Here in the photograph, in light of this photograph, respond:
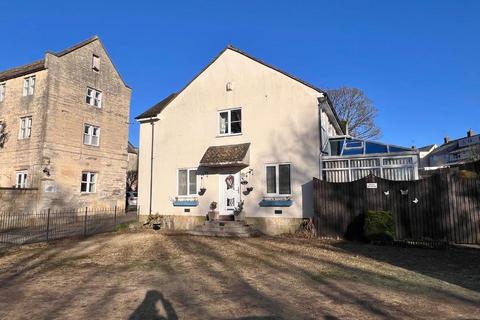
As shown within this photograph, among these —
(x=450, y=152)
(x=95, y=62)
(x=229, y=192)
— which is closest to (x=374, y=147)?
(x=229, y=192)

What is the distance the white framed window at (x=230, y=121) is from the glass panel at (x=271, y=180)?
8.33ft

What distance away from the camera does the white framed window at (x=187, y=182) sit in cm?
1900

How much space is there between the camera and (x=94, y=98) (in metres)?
29.3

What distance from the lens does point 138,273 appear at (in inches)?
360

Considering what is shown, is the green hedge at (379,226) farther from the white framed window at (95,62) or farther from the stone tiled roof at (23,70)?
the white framed window at (95,62)

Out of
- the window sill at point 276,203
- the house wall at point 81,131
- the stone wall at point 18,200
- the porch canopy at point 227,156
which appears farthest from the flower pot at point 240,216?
the stone wall at point 18,200

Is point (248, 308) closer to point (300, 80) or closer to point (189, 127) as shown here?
point (300, 80)

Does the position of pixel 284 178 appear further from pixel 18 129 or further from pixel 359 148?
pixel 18 129

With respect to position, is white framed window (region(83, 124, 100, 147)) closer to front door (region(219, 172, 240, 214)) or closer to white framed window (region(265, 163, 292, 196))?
front door (region(219, 172, 240, 214))

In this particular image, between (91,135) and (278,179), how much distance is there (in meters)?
17.9

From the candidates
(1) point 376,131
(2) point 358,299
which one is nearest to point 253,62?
(2) point 358,299

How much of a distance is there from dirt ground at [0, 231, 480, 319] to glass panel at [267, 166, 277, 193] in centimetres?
402

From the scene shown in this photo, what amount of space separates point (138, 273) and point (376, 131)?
38.9 metres

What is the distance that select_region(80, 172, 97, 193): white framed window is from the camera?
2800 centimetres
